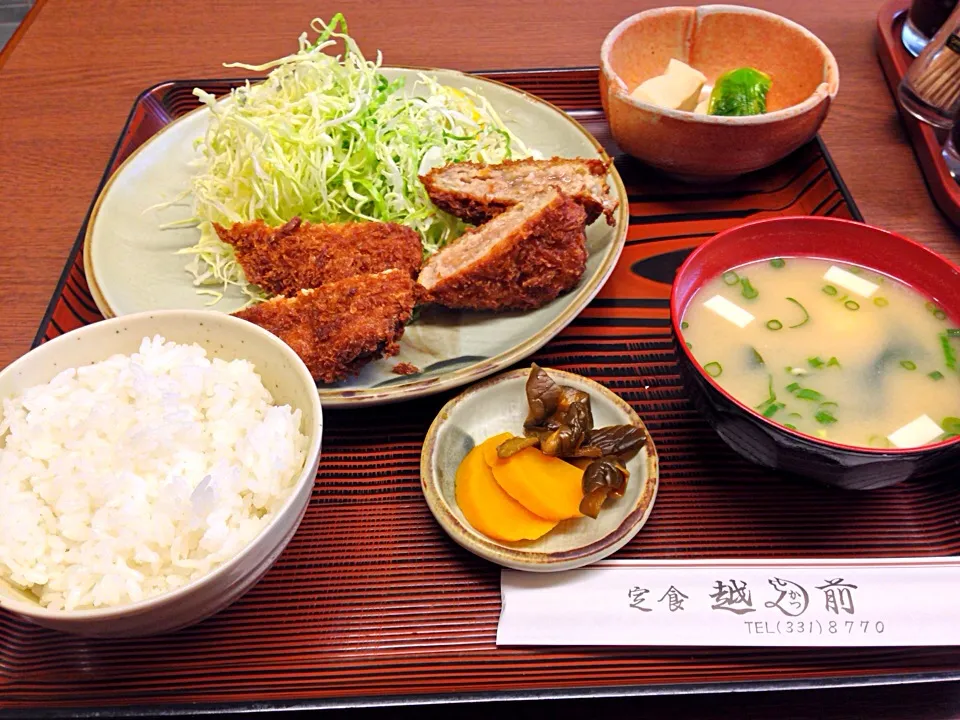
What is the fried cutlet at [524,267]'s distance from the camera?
202 centimetres

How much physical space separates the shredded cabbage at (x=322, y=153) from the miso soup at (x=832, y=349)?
1.01m

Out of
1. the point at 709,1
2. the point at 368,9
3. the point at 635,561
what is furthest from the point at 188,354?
the point at 709,1

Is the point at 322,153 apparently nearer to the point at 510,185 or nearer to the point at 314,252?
the point at 314,252

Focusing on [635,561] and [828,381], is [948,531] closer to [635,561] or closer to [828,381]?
[828,381]

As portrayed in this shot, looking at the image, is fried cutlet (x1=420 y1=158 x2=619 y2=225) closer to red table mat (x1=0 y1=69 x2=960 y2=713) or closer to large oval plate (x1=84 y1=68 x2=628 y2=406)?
large oval plate (x1=84 y1=68 x2=628 y2=406)

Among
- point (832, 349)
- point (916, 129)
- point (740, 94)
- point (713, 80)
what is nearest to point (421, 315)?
point (832, 349)

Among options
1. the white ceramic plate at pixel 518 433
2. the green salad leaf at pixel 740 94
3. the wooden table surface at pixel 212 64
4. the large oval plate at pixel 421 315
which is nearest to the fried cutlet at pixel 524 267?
the large oval plate at pixel 421 315

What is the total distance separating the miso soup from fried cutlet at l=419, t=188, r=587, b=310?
42 centimetres

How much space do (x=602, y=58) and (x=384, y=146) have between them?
85 centimetres

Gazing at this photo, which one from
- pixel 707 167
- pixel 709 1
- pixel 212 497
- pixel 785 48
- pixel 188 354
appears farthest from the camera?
pixel 709 1

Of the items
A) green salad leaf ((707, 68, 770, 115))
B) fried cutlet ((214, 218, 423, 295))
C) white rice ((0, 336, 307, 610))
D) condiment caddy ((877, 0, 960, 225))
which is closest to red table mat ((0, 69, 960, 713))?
white rice ((0, 336, 307, 610))

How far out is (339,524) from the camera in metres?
1.67

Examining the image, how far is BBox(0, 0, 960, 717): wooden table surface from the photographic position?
2416 mm

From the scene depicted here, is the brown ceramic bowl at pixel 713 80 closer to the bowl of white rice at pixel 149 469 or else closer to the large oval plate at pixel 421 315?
the large oval plate at pixel 421 315
